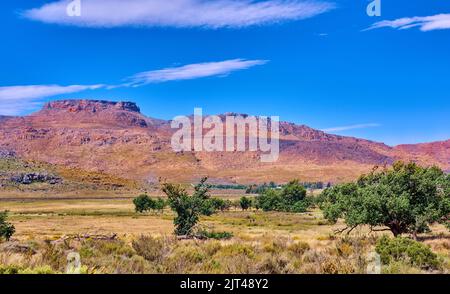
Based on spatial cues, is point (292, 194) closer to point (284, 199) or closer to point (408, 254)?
point (284, 199)

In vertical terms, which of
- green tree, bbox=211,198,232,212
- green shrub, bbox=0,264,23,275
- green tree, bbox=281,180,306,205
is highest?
green shrub, bbox=0,264,23,275

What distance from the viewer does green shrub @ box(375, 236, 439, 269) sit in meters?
15.0

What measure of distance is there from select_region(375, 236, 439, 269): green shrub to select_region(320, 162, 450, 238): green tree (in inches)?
527

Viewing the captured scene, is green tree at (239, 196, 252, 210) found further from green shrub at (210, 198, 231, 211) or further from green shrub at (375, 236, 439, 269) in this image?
green shrub at (375, 236, 439, 269)

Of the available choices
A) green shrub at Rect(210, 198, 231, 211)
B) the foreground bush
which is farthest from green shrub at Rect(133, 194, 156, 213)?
the foreground bush

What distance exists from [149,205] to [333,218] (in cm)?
7979

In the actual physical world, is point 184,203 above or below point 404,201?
below

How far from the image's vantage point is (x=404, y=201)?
28859 millimetres

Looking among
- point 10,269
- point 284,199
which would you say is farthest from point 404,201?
point 284,199

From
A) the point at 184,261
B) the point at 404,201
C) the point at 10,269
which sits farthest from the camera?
the point at 404,201

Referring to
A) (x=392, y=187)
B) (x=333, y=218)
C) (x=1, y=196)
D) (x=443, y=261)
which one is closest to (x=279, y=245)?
(x=443, y=261)

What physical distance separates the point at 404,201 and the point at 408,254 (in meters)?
14.4
